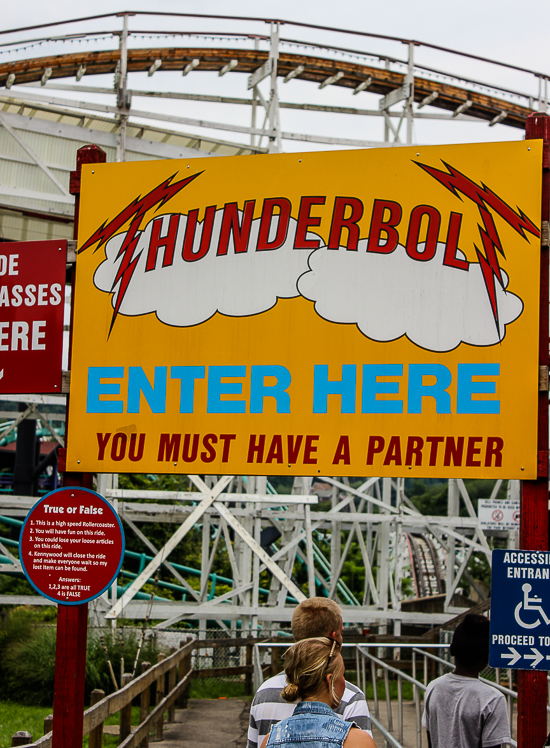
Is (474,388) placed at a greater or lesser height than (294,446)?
greater

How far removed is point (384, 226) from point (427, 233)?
10.4 inches

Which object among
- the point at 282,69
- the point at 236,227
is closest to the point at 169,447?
the point at 236,227

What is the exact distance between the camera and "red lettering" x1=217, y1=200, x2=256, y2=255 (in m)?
5.60

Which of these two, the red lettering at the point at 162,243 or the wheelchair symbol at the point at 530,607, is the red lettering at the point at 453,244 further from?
the wheelchair symbol at the point at 530,607

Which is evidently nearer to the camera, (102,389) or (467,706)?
(467,706)

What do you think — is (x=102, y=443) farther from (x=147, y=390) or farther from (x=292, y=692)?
(x=292, y=692)

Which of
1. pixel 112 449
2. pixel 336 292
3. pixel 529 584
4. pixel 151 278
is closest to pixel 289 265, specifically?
pixel 336 292

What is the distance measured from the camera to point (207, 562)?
726 inches

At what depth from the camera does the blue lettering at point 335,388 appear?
5293mm

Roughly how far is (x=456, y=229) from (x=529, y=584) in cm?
211

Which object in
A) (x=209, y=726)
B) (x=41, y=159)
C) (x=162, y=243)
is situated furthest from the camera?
(x=41, y=159)

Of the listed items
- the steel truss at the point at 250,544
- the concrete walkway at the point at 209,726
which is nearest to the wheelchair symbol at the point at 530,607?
the concrete walkway at the point at 209,726

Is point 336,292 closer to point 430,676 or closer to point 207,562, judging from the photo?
point 430,676

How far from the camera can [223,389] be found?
5.47 metres
